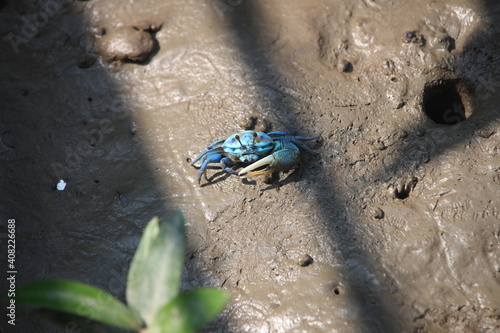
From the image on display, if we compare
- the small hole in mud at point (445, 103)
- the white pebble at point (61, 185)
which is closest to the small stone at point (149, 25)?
the white pebble at point (61, 185)

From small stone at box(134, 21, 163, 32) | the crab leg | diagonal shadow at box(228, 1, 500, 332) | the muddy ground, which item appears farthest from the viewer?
small stone at box(134, 21, 163, 32)

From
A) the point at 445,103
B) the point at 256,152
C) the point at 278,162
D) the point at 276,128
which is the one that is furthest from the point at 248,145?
the point at 445,103

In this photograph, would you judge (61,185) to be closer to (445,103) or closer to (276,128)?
(276,128)

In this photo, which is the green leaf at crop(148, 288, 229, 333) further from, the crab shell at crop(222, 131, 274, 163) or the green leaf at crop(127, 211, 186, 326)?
the crab shell at crop(222, 131, 274, 163)

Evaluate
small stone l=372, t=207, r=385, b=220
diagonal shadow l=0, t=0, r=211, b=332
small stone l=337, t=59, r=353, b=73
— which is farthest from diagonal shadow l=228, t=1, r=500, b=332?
diagonal shadow l=0, t=0, r=211, b=332

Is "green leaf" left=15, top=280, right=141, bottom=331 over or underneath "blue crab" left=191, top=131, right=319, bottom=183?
over

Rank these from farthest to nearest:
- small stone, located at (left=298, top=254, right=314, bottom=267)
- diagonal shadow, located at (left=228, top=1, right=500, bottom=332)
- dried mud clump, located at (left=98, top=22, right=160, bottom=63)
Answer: dried mud clump, located at (left=98, top=22, right=160, bottom=63)
small stone, located at (left=298, top=254, right=314, bottom=267)
diagonal shadow, located at (left=228, top=1, right=500, bottom=332)

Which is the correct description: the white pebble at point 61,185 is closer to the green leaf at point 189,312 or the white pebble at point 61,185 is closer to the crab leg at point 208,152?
the crab leg at point 208,152

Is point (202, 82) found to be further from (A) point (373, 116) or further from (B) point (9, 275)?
(B) point (9, 275)

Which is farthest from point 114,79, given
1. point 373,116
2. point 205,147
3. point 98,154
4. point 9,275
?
point 373,116
